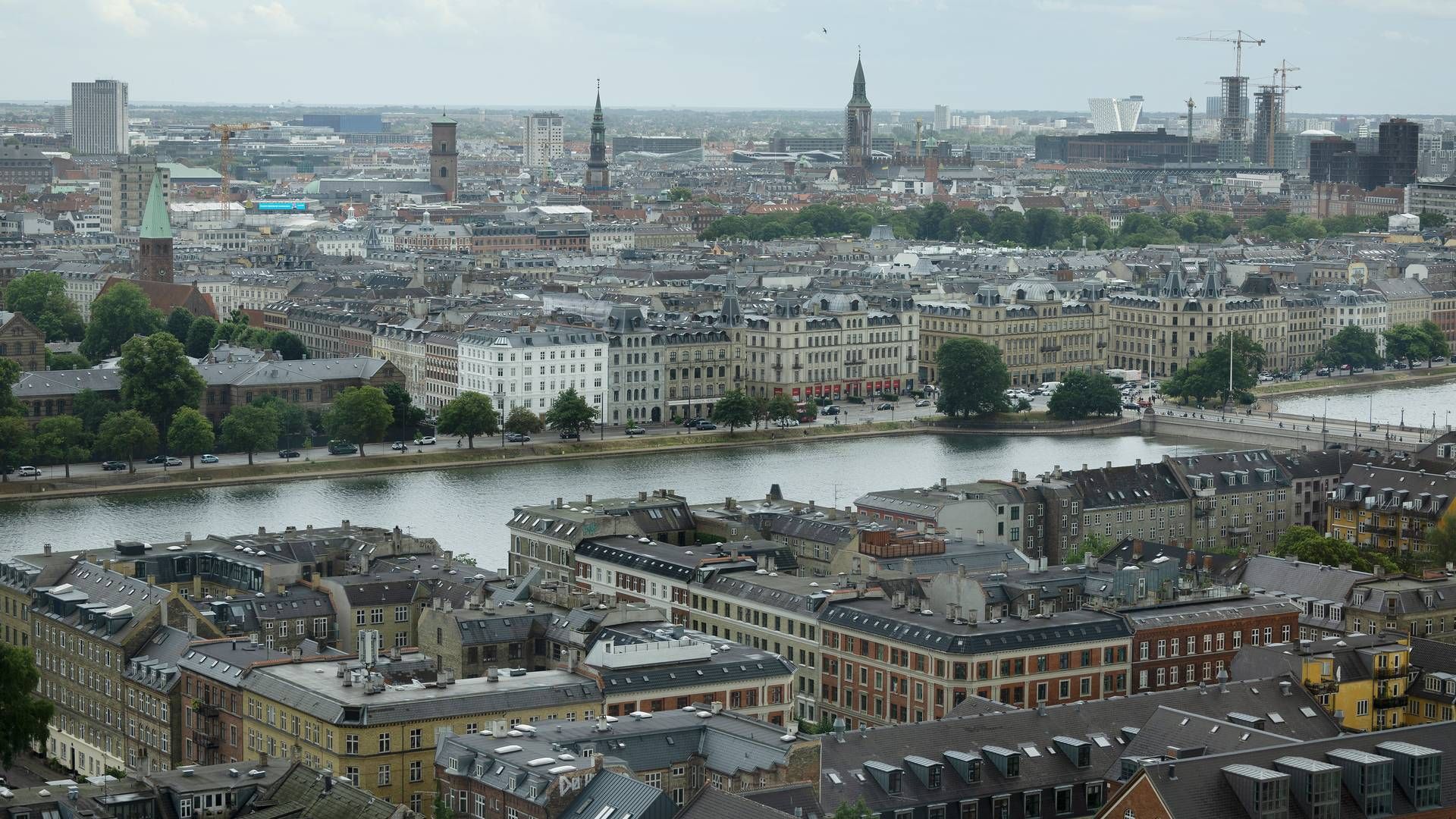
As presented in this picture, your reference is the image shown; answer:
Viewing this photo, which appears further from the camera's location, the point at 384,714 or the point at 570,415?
the point at 570,415

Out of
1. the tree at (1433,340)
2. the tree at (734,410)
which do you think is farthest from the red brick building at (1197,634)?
the tree at (1433,340)

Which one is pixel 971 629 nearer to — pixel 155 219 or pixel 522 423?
pixel 522 423

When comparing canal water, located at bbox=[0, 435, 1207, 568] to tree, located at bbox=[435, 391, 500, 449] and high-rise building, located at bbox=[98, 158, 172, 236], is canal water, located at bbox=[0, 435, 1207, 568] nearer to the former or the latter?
tree, located at bbox=[435, 391, 500, 449]

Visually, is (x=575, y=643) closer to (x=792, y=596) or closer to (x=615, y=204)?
(x=792, y=596)

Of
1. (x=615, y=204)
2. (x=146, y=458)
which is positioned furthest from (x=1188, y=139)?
(x=146, y=458)

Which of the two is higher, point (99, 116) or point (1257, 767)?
point (99, 116)

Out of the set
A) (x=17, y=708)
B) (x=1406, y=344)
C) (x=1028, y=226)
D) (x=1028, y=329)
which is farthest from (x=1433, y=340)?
(x=17, y=708)
